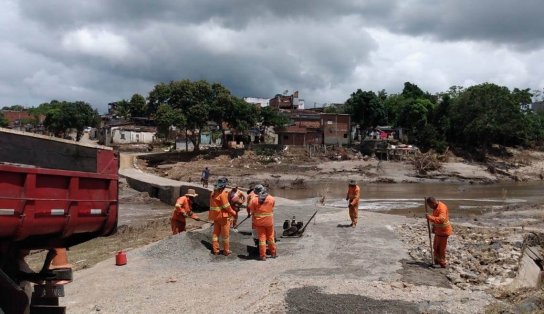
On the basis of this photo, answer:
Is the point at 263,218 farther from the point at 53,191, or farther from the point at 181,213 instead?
the point at 53,191

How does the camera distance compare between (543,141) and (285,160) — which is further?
(543,141)

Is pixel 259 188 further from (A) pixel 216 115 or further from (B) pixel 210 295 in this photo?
(A) pixel 216 115

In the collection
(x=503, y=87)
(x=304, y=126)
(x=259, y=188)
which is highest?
(x=503, y=87)

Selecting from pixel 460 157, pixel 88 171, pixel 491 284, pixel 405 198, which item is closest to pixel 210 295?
pixel 88 171

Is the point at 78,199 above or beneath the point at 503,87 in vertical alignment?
beneath

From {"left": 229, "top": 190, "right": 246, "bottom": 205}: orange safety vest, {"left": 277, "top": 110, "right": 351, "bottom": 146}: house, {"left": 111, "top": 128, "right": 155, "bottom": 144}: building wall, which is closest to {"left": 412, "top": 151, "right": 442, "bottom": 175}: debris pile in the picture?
{"left": 277, "top": 110, "right": 351, "bottom": 146}: house

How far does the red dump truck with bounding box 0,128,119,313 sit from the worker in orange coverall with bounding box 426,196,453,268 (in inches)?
249

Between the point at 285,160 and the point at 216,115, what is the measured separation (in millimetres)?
8564

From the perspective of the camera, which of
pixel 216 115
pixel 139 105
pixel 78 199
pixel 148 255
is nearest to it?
pixel 78 199

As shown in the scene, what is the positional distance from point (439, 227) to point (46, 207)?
747cm

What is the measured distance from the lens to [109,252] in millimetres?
13805

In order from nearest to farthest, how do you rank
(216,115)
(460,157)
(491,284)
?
(491,284)
(216,115)
(460,157)

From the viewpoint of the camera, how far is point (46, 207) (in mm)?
5836

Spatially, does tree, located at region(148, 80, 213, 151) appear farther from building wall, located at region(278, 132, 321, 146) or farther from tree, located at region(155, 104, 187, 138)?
building wall, located at region(278, 132, 321, 146)
